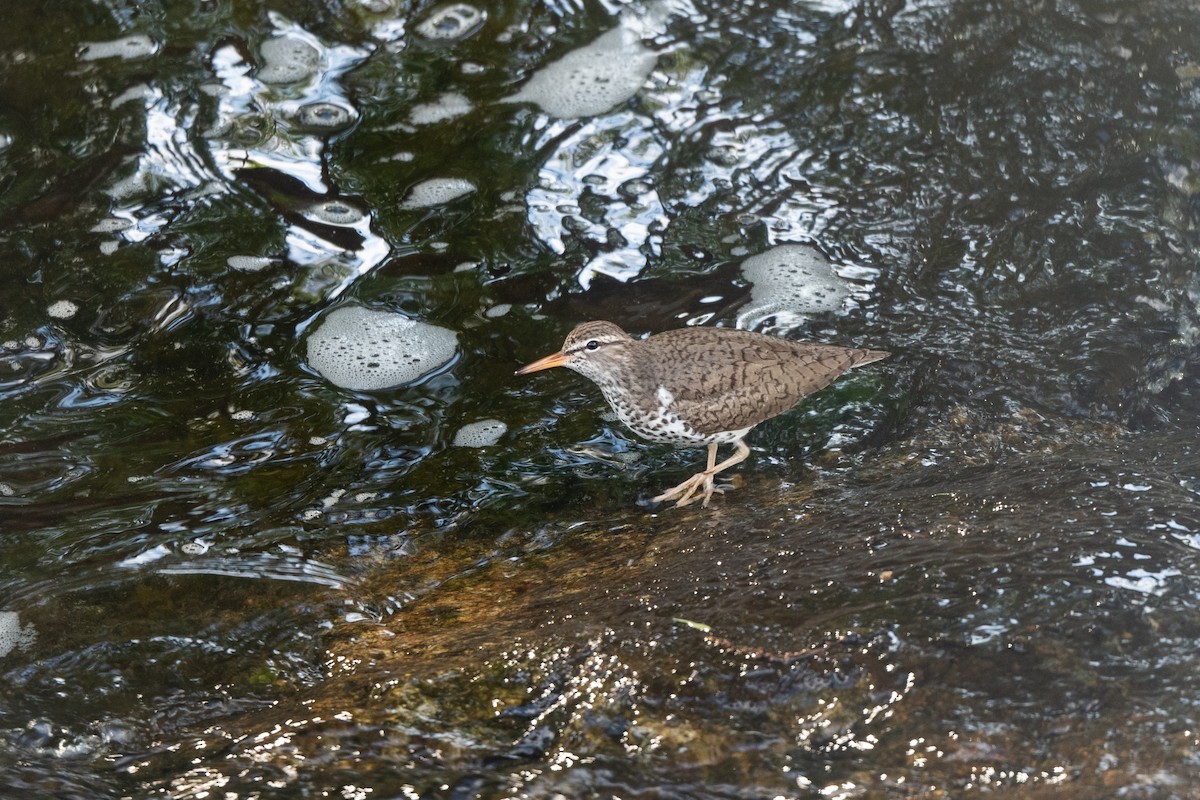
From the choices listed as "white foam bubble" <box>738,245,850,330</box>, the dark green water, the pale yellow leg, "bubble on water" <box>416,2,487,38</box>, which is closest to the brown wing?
the pale yellow leg

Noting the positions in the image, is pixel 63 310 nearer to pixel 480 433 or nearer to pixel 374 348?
pixel 374 348

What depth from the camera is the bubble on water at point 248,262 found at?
16.8 ft

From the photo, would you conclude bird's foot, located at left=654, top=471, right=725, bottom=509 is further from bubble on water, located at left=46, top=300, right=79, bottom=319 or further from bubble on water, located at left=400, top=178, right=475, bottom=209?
bubble on water, located at left=46, top=300, right=79, bottom=319

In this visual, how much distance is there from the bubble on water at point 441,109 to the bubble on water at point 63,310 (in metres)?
2.08

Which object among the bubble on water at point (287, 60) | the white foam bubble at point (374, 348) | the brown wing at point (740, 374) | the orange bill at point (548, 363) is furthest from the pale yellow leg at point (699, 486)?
the bubble on water at point (287, 60)

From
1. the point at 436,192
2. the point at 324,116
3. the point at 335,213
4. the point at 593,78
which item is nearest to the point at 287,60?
the point at 324,116

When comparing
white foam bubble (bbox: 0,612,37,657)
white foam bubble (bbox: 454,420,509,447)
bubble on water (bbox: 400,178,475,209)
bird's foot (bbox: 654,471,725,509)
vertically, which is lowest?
white foam bubble (bbox: 0,612,37,657)

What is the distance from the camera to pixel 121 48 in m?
5.88

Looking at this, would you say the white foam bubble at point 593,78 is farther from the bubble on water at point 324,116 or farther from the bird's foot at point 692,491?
the bird's foot at point 692,491

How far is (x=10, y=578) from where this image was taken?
12.8 ft

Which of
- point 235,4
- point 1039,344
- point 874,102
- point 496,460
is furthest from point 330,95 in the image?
point 1039,344

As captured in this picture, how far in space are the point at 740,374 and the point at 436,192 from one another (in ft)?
6.95

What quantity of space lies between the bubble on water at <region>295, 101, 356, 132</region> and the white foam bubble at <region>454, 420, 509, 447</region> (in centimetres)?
212

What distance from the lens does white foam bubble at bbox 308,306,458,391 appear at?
16.1 feet
